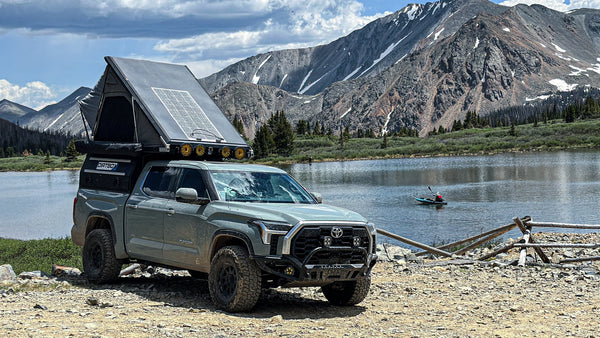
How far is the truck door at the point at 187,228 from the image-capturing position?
10.4 metres

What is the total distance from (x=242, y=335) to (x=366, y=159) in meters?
143

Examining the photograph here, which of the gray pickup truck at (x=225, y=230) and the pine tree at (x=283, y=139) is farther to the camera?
the pine tree at (x=283, y=139)

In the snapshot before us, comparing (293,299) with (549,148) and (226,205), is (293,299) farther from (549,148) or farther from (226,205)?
(549,148)

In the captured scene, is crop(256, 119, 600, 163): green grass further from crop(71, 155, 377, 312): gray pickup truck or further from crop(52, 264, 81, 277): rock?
crop(71, 155, 377, 312): gray pickup truck

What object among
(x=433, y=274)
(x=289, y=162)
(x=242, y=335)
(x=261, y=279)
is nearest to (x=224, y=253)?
(x=261, y=279)

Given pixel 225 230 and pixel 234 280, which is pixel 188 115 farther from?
pixel 234 280

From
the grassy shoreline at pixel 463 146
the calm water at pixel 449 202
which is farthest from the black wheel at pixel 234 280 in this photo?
the grassy shoreline at pixel 463 146

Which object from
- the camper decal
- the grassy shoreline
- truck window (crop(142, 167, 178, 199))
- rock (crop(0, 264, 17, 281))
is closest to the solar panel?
truck window (crop(142, 167, 178, 199))

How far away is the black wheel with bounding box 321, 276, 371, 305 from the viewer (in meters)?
10.6

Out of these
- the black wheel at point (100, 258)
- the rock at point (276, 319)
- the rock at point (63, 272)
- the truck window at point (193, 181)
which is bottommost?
the rock at point (63, 272)

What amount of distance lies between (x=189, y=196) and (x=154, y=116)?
2.90m

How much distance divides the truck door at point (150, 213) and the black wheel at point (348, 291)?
287cm

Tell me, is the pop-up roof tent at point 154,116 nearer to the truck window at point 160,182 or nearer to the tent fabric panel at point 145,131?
the tent fabric panel at point 145,131

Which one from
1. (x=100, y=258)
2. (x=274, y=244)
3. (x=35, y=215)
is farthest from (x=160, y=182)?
(x=35, y=215)
